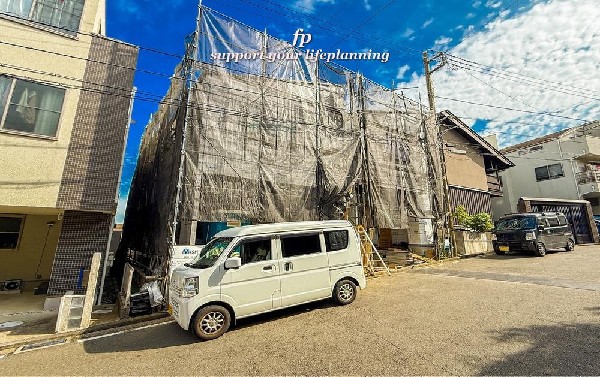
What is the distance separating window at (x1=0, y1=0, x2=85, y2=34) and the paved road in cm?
841

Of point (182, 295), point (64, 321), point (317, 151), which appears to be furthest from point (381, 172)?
point (64, 321)

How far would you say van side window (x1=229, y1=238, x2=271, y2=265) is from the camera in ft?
18.8

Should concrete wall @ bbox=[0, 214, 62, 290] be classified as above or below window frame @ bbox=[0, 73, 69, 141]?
below

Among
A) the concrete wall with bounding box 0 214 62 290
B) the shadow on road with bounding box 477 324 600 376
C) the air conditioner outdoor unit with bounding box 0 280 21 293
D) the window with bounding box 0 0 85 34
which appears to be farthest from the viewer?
the concrete wall with bounding box 0 214 62 290

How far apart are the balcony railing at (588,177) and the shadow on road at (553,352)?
27.3 meters

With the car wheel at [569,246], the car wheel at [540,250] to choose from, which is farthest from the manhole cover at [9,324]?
the car wheel at [569,246]

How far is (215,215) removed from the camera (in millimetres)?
8312

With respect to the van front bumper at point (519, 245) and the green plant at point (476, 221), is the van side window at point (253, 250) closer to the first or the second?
the van front bumper at point (519, 245)

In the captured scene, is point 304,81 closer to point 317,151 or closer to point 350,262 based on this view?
point 317,151

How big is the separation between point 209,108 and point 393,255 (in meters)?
10.6

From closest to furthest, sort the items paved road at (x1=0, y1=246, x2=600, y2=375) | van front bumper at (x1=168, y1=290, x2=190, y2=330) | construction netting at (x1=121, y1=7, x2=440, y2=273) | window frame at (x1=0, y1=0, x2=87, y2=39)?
1. paved road at (x1=0, y1=246, x2=600, y2=375)
2. van front bumper at (x1=168, y1=290, x2=190, y2=330)
3. window frame at (x1=0, y1=0, x2=87, y2=39)
4. construction netting at (x1=121, y1=7, x2=440, y2=273)

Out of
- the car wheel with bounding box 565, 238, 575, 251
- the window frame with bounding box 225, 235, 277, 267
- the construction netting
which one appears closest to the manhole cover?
the construction netting

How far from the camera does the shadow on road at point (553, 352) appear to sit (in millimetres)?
3488

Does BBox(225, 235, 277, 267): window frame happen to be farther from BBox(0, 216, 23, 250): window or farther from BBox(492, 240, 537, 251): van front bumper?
BBox(492, 240, 537, 251): van front bumper
